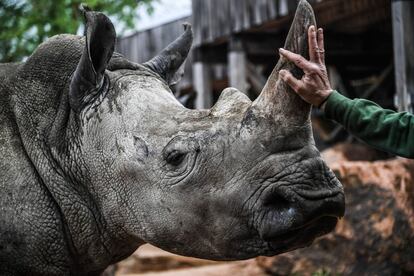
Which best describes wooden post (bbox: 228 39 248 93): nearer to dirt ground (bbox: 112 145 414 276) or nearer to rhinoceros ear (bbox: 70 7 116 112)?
dirt ground (bbox: 112 145 414 276)

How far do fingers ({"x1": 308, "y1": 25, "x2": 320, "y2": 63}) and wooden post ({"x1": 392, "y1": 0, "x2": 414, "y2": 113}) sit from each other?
247 inches

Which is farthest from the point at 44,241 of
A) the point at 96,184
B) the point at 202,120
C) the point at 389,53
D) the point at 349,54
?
the point at 389,53

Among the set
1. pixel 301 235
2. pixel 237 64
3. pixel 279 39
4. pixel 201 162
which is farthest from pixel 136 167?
pixel 279 39

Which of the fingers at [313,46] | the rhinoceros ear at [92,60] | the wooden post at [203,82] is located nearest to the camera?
the fingers at [313,46]

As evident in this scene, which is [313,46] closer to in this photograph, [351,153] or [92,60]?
[92,60]

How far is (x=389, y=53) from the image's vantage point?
1451 centimetres

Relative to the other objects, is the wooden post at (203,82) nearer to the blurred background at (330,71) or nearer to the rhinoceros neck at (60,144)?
the blurred background at (330,71)

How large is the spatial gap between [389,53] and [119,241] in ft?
38.9

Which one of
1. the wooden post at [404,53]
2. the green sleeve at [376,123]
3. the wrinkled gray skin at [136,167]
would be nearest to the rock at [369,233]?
the wooden post at [404,53]

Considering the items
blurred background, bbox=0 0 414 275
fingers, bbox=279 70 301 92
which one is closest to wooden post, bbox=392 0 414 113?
blurred background, bbox=0 0 414 275

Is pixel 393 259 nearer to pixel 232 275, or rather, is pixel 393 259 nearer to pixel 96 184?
pixel 232 275

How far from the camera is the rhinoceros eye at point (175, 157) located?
10.5ft

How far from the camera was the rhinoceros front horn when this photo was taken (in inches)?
113

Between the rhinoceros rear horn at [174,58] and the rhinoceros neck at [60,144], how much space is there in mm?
523
